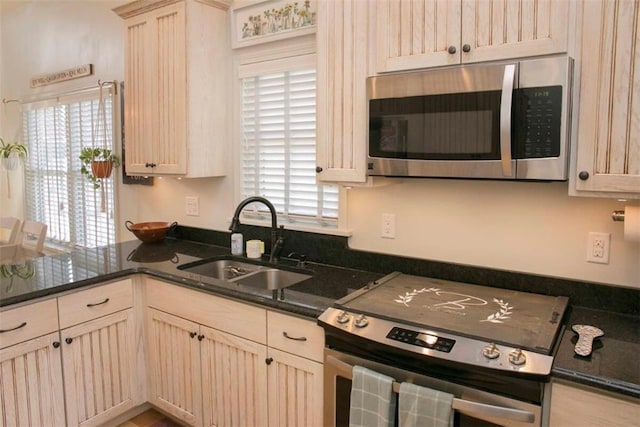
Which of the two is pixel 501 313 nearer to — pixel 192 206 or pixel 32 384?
pixel 32 384

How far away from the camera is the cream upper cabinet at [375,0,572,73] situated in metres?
1.52

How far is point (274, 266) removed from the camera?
8.16ft

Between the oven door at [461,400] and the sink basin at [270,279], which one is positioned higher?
the sink basin at [270,279]

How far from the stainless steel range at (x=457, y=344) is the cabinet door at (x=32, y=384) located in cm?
129

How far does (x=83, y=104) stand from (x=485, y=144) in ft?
11.5

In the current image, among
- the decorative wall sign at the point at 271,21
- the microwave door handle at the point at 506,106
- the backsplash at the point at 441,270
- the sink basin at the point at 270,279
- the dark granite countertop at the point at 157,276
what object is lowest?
the sink basin at the point at 270,279

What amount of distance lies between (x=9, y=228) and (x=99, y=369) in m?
2.72

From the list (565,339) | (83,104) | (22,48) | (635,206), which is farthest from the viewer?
(22,48)

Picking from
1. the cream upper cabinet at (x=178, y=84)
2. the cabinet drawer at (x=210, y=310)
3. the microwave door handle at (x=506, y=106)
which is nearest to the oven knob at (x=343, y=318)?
the cabinet drawer at (x=210, y=310)

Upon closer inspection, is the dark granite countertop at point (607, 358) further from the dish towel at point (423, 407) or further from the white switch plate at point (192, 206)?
the white switch plate at point (192, 206)

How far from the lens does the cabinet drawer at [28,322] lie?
192cm

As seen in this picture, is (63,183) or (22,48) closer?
(63,183)

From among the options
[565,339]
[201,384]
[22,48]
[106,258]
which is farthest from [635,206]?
[22,48]

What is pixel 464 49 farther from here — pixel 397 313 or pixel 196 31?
pixel 196 31
